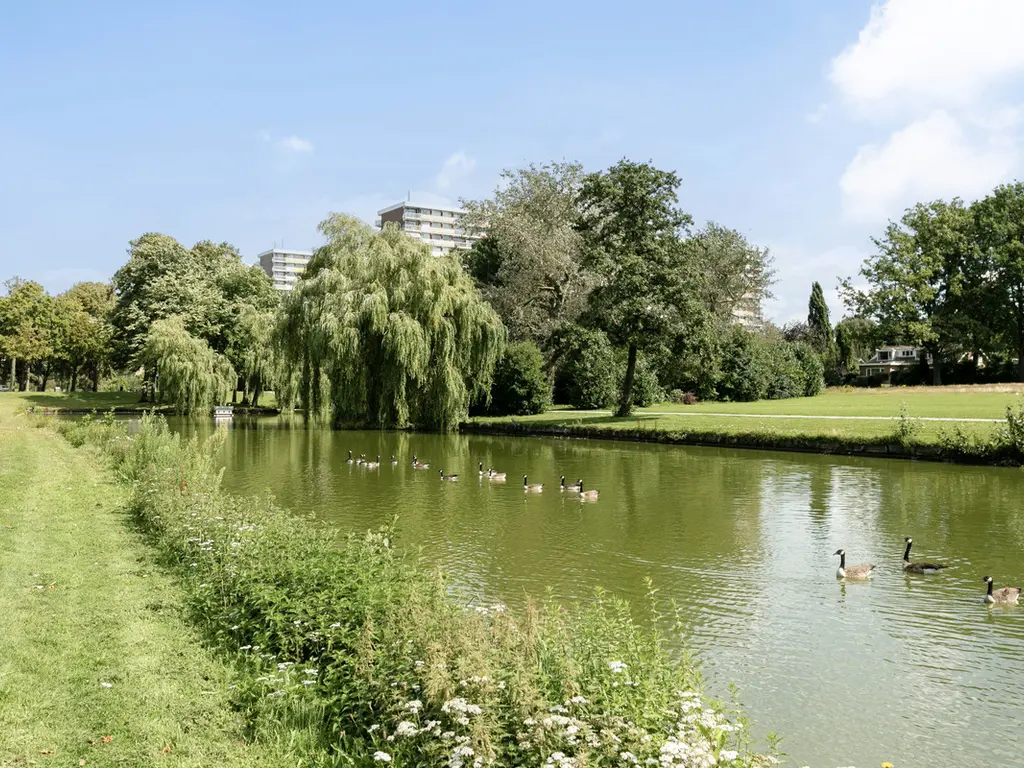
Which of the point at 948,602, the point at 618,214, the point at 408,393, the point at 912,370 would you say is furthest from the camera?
the point at 912,370

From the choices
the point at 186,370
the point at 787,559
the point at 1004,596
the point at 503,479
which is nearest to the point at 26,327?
the point at 186,370

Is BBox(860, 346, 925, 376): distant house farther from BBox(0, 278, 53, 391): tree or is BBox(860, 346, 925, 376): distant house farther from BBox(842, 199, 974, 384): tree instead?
BBox(0, 278, 53, 391): tree

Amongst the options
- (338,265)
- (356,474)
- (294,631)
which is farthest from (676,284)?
(294,631)

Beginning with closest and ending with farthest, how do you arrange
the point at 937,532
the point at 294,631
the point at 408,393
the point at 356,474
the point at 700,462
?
the point at 294,631 < the point at 937,532 < the point at 356,474 < the point at 700,462 < the point at 408,393

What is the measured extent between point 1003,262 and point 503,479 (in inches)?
2319

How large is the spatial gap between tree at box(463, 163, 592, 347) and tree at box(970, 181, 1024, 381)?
36950mm

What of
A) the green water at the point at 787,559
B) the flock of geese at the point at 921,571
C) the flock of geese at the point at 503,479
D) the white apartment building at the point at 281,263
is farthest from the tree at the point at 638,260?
the white apartment building at the point at 281,263

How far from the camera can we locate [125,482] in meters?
18.6

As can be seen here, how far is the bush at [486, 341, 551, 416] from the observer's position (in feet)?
154

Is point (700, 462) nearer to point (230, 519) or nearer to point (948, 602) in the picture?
point (948, 602)

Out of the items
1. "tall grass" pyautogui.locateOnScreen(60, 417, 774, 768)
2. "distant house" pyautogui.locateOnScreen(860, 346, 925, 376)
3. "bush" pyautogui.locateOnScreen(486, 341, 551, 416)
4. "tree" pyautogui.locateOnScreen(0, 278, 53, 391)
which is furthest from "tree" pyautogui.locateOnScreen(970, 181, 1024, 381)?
"tree" pyautogui.locateOnScreen(0, 278, 53, 391)

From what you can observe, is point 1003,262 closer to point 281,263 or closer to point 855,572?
point 855,572

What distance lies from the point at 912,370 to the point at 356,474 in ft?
216

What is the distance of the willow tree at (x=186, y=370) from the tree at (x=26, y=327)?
27716mm
